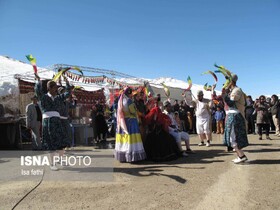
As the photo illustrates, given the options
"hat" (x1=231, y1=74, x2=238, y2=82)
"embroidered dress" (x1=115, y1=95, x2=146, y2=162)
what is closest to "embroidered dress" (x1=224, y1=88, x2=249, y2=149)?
"hat" (x1=231, y1=74, x2=238, y2=82)

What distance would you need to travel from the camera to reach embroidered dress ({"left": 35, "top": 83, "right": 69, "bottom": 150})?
233 inches

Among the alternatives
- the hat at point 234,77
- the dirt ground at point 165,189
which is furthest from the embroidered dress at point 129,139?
the hat at point 234,77

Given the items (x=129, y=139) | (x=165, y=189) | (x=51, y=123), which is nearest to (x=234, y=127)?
(x=129, y=139)

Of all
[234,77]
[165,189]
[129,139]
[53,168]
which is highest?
[234,77]

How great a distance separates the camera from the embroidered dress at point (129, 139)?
6801 millimetres

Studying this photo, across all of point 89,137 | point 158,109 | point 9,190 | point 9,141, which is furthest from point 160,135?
point 9,141

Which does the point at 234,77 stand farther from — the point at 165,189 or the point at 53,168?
the point at 53,168

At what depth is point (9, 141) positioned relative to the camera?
34.0 feet

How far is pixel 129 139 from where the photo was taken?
686 centimetres

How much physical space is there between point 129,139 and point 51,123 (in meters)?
1.86

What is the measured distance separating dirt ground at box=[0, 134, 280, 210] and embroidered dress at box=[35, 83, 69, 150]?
0.89 meters

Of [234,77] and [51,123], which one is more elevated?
[234,77]

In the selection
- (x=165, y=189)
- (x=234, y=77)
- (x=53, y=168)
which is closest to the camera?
(x=165, y=189)

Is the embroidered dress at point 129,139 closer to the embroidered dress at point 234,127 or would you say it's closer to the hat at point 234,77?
the embroidered dress at point 234,127
